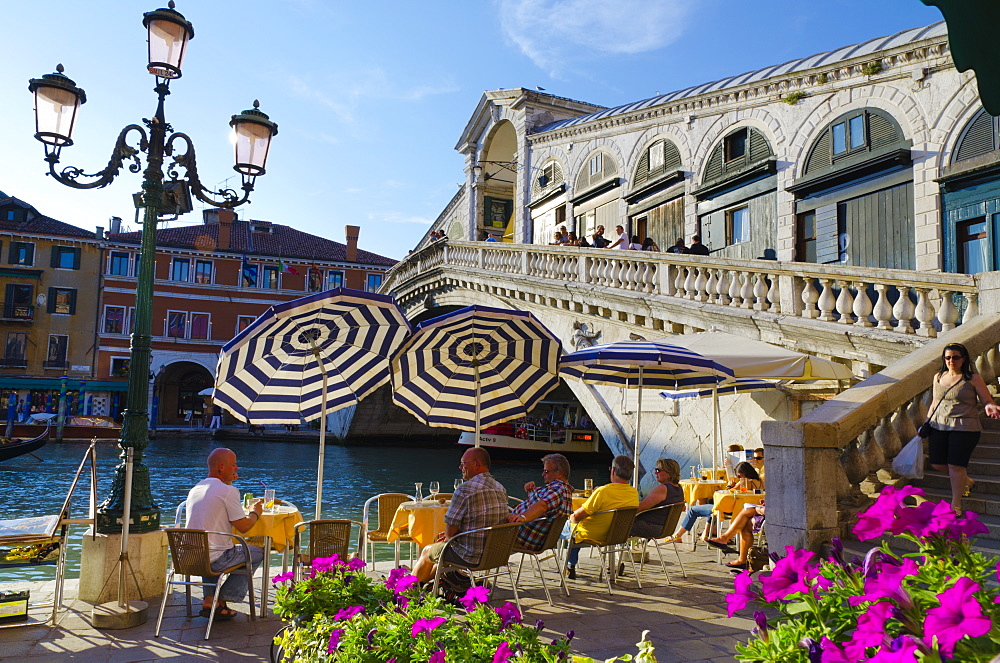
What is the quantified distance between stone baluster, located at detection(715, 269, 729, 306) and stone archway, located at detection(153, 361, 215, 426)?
110 ft

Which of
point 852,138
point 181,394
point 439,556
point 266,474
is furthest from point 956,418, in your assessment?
point 181,394

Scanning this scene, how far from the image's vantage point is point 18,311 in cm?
3556

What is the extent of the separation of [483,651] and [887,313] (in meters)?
7.10

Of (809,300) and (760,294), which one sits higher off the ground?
(760,294)

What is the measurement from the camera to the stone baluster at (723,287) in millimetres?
9938

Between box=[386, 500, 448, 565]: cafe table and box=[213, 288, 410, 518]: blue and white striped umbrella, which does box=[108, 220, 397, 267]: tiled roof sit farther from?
box=[386, 500, 448, 565]: cafe table

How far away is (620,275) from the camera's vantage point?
1206 cm

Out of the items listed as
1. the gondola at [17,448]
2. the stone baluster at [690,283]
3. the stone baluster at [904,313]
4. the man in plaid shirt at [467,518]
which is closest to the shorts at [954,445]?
the stone baluster at [904,313]

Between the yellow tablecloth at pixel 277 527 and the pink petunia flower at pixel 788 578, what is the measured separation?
15.1ft

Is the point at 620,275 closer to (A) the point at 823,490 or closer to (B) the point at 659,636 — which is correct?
(A) the point at 823,490

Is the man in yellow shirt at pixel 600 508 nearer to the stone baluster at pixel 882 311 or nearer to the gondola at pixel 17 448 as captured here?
the stone baluster at pixel 882 311

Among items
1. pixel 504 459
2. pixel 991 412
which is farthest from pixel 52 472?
pixel 991 412

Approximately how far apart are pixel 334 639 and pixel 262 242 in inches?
1643

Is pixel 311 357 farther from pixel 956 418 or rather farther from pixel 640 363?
pixel 956 418
